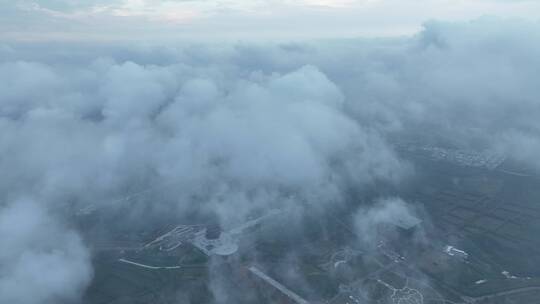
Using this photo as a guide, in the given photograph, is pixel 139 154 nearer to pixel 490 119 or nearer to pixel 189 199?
pixel 189 199

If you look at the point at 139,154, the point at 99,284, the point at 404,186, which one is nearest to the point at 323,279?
the point at 99,284

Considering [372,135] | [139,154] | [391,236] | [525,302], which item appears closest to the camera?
[525,302]

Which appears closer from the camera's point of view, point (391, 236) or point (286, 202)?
point (391, 236)

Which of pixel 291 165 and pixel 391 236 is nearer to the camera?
pixel 391 236

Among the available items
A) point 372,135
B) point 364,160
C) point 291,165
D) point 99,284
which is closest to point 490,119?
point 372,135

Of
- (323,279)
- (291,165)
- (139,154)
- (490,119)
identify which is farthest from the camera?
(490,119)

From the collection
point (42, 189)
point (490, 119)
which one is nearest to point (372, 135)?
point (490, 119)

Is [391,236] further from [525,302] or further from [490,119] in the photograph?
[490,119]

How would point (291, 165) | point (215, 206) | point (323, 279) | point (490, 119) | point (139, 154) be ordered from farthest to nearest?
point (490, 119), point (139, 154), point (291, 165), point (215, 206), point (323, 279)

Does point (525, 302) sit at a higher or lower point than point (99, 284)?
higher

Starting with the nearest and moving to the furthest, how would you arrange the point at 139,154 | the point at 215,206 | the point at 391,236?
the point at 391,236
the point at 215,206
the point at 139,154
